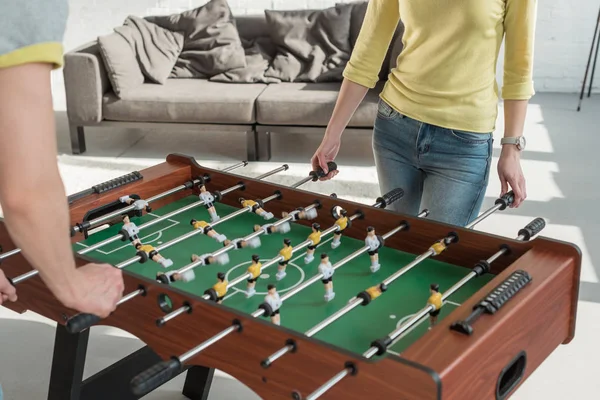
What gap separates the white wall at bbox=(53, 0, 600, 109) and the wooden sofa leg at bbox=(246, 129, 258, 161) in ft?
5.76

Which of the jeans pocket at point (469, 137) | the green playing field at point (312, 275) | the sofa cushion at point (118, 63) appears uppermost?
the jeans pocket at point (469, 137)

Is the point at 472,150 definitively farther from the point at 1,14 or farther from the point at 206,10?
the point at 206,10

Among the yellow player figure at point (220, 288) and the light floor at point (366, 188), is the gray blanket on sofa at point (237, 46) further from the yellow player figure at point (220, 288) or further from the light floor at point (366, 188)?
the yellow player figure at point (220, 288)

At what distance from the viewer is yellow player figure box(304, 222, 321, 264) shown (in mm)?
1806

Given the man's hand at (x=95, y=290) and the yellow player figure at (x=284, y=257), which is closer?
the man's hand at (x=95, y=290)

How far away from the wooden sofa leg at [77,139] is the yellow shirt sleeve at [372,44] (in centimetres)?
308

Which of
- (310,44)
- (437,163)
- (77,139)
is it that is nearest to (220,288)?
(437,163)

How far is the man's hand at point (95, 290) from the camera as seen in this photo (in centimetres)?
127

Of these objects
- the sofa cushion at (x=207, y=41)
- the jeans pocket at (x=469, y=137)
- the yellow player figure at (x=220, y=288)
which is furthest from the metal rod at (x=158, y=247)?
the sofa cushion at (x=207, y=41)

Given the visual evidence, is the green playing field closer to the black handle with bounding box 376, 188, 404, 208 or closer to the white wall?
the black handle with bounding box 376, 188, 404, 208

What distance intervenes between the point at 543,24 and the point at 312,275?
204 inches

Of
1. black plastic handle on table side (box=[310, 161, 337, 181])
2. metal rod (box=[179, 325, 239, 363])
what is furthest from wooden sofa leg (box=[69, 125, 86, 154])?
metal rod (box=[179, 325, 239, 363])

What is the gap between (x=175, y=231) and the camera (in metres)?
2.00

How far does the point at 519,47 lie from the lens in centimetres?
204
